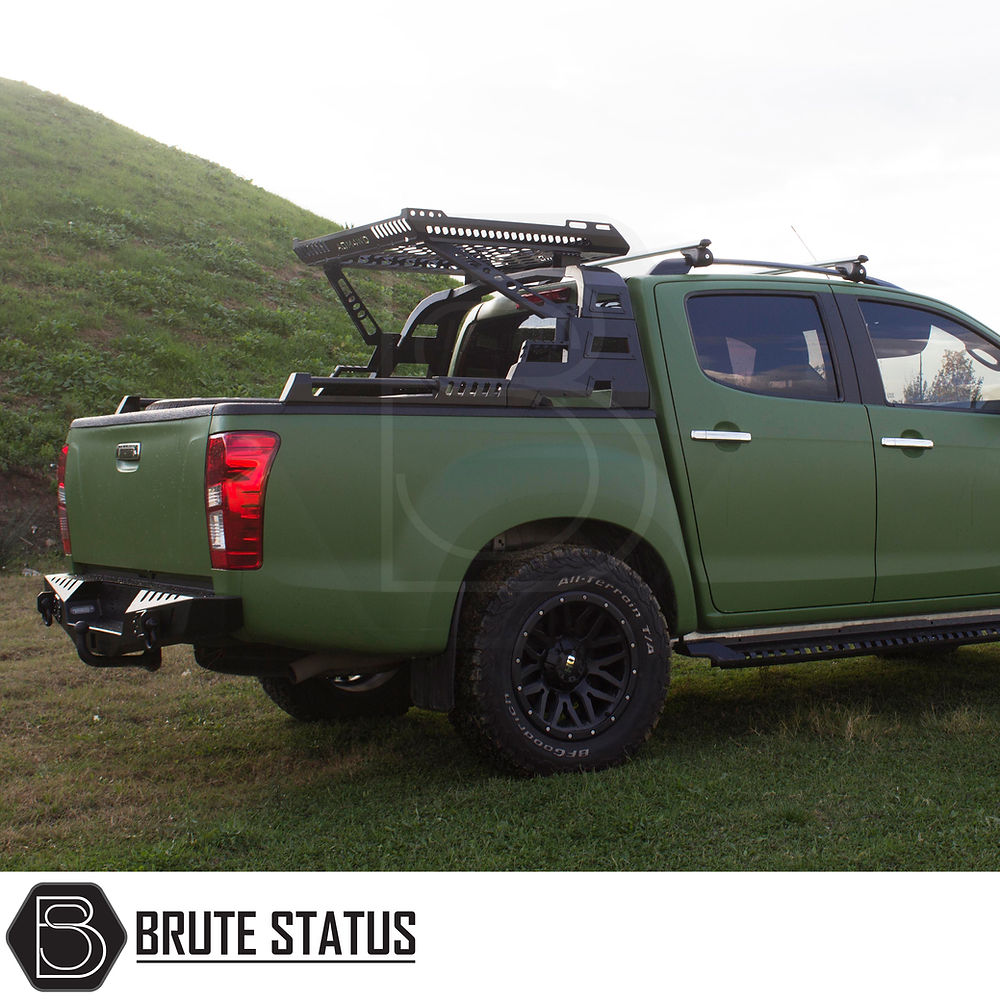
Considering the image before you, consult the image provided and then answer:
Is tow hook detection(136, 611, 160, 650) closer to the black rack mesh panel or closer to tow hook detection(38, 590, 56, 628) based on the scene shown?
tow hook detection(38, 590, 56, 628)

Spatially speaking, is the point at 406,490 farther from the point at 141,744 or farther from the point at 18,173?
the point at 18,173

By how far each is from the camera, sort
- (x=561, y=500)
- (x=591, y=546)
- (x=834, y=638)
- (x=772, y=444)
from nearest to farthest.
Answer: (x=561, y=500), (x=591, y=546), (x=772, y=444), (x=834, y=638)

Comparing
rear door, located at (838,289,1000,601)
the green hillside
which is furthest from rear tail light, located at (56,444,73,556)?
the green hillside

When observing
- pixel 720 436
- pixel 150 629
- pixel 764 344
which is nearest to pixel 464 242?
pixel 720 436

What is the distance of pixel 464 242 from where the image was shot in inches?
173

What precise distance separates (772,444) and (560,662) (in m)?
1.35

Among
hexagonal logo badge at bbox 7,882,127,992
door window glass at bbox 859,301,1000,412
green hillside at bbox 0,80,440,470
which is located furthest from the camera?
green hillside at bbox 0,80,440,470

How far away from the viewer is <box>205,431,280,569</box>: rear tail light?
3711 millimetres

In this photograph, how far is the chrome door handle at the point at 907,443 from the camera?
500cm

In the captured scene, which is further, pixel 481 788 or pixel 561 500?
pixel 561 500

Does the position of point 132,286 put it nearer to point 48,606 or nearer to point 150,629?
point 48,606

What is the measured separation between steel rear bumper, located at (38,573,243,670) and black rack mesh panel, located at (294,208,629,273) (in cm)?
160

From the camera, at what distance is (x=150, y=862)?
11.4ft

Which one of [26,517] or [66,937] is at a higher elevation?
[26,517]
